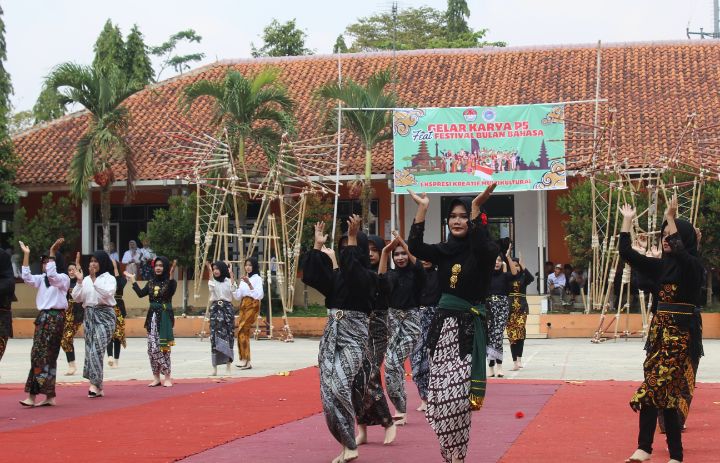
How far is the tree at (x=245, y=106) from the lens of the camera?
2481 centimetres

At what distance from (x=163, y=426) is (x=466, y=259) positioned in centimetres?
386

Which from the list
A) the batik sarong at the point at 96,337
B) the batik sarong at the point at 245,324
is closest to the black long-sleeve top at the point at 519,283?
the batik sarong at the point at 245,324

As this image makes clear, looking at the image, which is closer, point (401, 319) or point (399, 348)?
point (399, 348)

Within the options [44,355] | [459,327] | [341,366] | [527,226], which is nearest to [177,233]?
[527,226]

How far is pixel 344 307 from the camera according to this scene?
27.9ft

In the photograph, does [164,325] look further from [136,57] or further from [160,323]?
[136,57]

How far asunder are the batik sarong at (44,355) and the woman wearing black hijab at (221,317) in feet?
11.7

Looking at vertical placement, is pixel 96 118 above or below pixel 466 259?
above

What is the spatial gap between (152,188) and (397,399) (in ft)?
68.8

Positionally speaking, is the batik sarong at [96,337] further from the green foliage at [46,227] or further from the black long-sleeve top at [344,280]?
the green foliage at [46,227]

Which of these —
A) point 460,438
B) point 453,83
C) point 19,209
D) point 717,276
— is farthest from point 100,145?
point 460,438

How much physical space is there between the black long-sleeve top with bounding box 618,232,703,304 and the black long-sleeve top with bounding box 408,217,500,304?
3.78 feet

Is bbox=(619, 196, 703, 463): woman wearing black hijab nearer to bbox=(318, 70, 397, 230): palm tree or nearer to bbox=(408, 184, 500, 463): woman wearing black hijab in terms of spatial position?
bbox=(408, 184, 500, 463): woman wearing black hijab

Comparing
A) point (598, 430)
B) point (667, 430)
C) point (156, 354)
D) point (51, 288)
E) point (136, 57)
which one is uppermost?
point (136, 57)
